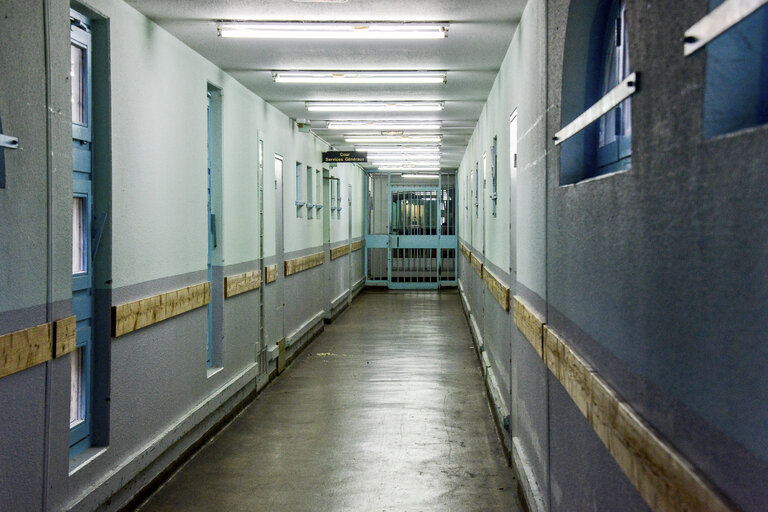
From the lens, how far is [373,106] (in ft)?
26.9

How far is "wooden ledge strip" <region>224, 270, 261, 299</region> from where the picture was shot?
6488 millimetres

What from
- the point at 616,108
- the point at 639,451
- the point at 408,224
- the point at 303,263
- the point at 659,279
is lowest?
the point at 639,451

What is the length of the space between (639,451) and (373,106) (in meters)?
6.73

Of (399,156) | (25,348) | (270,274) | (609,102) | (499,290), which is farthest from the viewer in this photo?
(399,156)

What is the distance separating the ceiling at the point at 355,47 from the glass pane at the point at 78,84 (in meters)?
0.56

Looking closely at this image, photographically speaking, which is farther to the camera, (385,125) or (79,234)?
(385,125)

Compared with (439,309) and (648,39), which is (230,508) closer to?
(648,39)

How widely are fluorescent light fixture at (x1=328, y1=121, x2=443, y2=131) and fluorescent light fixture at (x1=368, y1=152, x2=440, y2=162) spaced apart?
11.4ft

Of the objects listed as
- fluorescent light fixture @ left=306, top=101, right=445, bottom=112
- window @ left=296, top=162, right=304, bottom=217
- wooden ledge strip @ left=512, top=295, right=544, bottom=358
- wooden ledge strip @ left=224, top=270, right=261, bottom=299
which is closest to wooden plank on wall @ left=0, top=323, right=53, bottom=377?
wooden ledge strip @ left=512, top=295, right=544, bottom=358

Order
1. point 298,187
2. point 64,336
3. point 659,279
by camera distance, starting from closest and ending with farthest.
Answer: point 659,279 → point 64,336 → point 298,187

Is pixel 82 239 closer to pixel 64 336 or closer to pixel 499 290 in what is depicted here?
pixel 64 336

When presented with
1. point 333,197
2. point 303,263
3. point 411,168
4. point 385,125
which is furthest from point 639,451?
point 411,168

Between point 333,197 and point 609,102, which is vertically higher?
point 333,197

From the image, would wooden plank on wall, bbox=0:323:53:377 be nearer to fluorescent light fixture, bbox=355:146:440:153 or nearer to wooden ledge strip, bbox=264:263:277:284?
wooden ledge strip, bbox=264:263:277:284
